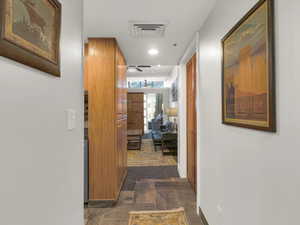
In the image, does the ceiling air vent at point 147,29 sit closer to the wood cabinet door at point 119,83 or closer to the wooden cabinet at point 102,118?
Result: the wooden cabinet at point 102,118

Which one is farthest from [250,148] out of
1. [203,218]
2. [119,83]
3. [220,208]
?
Answer: [119,83]

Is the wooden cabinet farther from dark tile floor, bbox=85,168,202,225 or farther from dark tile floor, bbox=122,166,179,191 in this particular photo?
dark tile floor, bbox=122,166,179,191

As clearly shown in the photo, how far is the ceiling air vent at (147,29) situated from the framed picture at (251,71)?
3.23ft

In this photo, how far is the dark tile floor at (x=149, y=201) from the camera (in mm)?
2582

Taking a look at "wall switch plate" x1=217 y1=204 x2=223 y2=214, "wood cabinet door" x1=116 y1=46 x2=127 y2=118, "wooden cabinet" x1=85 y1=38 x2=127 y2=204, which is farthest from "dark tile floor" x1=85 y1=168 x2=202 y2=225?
"wood cabinet door" x1=116 y1=46 x2=127 y2=118

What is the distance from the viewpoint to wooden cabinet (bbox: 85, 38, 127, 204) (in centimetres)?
291

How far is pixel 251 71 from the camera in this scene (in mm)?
1319

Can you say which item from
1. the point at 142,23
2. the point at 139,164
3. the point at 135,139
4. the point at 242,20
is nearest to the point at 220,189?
the point at 242,20

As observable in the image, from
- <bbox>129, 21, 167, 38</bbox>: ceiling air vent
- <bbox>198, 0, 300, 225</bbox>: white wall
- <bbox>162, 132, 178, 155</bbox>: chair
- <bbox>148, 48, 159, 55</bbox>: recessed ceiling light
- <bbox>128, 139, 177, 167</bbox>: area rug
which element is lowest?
<bbox>128, 139, 177, 167</bbox>: area rug

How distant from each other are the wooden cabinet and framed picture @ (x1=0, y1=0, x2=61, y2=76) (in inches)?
71.2

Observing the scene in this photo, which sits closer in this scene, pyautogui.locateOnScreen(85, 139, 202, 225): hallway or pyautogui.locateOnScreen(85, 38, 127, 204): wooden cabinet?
pyautogui.locateOnScreen(85, 139, 202, 225): hallway

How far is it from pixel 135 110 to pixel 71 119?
7.71m

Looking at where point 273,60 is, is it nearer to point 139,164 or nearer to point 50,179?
point 50,179

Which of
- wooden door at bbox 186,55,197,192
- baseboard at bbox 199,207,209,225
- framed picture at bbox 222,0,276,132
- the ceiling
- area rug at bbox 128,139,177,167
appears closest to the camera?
framed picture at bbox 222,0,276,132
